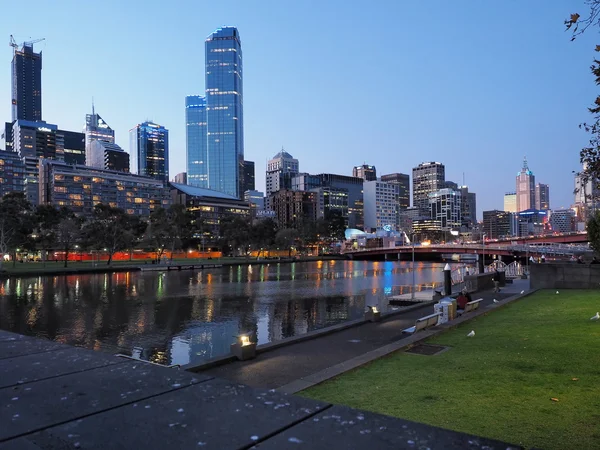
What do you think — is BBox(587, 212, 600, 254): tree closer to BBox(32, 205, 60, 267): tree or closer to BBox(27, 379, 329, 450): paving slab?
BBox(27, 379, 329, 450): paving slab

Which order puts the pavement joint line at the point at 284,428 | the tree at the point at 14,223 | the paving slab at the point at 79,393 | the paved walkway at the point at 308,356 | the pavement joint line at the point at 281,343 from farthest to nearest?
the tree at the point at 14,223 < the pavement joint line at the point at 281,343 < the paved walkway at the point at 308,356 < the paving slab at the point at 79,393 < the pavement joint line at the point at 284,428

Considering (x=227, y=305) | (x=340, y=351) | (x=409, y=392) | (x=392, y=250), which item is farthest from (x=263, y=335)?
(x=392, y=250)

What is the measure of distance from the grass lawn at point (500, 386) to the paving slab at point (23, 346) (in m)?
4.85

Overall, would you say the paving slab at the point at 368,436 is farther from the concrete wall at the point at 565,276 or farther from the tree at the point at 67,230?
the tree at the point at 67,230

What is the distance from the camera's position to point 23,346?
807cm

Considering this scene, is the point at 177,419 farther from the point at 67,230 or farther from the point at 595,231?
the point at 67,230

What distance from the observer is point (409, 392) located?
891 cm

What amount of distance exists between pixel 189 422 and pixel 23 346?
5.44m

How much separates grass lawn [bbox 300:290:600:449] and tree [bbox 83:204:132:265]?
292 ft

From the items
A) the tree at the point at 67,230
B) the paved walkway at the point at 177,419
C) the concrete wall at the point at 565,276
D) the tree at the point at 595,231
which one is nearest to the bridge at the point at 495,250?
the concrete wall at the point at 565,276

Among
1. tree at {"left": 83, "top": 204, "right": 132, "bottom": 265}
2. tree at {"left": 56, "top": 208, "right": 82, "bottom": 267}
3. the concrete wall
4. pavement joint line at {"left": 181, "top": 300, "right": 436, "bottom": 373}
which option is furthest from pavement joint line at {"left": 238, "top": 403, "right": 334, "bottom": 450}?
tree at {"left": 83, "top": 204, "right": 132, "bottom": 265}

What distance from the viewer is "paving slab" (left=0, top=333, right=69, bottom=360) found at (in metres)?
7.52

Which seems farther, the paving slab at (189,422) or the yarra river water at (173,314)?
the yarra river water at (173,314)

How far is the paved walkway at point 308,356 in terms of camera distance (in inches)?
464
